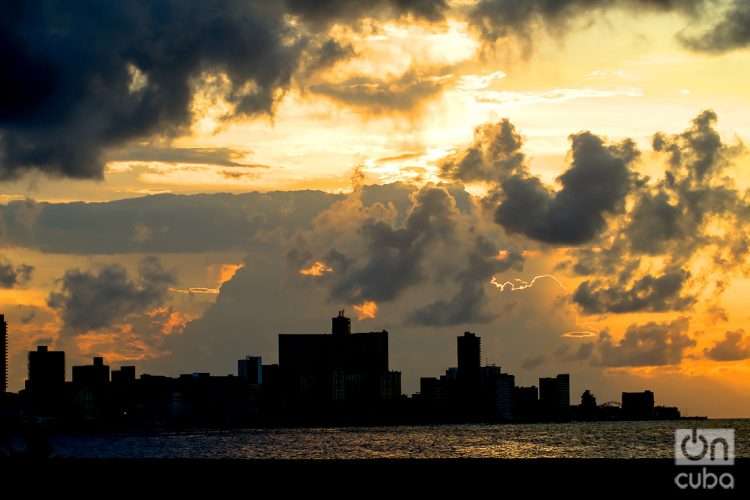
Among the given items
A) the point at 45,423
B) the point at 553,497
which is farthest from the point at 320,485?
the point at 45,423

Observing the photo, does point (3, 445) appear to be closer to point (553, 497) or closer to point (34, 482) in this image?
point (34, 482)

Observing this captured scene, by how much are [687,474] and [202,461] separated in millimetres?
21222

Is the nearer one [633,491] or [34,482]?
[633,491]

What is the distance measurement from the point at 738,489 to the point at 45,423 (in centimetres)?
3570

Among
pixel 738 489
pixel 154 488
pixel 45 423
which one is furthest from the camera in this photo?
pixel 45 423

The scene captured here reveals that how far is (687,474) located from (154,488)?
20838 millimetres

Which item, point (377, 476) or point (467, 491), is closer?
point (467, 491)

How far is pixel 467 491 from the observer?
162 ft

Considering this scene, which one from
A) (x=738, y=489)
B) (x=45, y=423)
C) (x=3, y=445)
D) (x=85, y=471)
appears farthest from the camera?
(x=3, y=445)

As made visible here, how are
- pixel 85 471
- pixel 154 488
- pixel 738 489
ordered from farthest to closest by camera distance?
pixel 85 471 → pixel 154 488 → pixel 738 489

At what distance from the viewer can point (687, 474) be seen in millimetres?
49812


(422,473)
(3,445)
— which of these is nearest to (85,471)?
(422,473)

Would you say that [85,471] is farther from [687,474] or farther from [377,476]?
[687,474]

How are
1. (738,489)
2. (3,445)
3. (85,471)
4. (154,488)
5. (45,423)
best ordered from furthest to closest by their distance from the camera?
(3,445), (45,423), (85,471), (154,488), (738,489)
